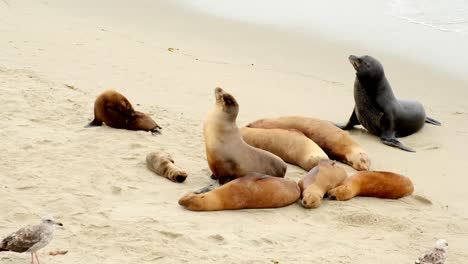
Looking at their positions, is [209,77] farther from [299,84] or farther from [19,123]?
[19,123]

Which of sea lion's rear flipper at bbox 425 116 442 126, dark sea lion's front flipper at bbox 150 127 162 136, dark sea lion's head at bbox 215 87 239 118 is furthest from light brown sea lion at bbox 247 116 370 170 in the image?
sea lion's rear flipper at bbox 425 116 442 126

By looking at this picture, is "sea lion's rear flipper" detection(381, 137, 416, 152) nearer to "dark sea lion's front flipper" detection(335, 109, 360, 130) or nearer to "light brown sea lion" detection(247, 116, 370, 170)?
"dark sea lion's front flipper" detection(335, 109, 360, 130)

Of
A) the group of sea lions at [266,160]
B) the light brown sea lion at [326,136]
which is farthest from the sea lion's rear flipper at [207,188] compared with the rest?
the light brown sea lion at [326,136]

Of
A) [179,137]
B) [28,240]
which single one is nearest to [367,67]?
[179,137]

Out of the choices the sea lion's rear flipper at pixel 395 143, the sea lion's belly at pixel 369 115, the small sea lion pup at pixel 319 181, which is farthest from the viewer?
the sea lion's belly at pixel 369 115

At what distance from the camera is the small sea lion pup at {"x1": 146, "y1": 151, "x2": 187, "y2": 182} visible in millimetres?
5918

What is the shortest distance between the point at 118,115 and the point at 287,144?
1566mm

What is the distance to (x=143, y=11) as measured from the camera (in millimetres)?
12812

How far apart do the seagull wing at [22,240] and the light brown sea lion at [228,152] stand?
2209mm

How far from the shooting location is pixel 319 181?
5.96 m

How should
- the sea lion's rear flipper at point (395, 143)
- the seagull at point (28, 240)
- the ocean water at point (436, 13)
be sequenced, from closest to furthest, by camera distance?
1. the seagull at point (28, 240)
2. the sea lion's rear flipper at point (395, 143)
3. the ocean water at point (436, 13)

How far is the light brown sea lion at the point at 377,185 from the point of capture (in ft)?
19.8

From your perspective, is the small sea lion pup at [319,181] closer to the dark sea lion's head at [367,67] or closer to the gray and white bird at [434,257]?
the gray and white bird at [434,257]

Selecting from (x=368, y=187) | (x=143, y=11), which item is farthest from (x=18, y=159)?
(x=143, y=11)
